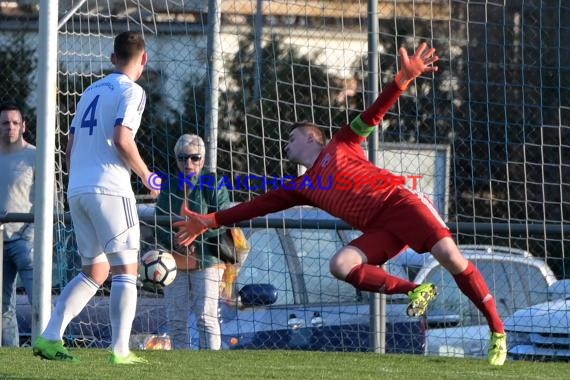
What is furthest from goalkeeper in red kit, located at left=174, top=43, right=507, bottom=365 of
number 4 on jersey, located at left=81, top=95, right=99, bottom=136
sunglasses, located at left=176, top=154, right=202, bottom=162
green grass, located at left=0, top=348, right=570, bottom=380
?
sunglasses, located at left=176, top=154, right=202, bottom=162

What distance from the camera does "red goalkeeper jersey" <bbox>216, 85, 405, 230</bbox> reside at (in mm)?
8234

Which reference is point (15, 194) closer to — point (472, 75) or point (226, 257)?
point (226, 257)

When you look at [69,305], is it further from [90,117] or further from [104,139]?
[90,117]

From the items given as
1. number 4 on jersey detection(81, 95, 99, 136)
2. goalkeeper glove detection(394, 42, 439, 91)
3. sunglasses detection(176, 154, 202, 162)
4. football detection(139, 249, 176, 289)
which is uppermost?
goalkeeper glove detection(394, 42, 439, 91)

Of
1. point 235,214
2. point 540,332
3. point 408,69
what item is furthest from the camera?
point 540,332

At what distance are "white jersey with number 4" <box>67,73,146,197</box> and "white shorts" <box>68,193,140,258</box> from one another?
0.04 m

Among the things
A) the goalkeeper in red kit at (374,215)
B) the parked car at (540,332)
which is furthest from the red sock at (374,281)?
the parked car at (540,332)

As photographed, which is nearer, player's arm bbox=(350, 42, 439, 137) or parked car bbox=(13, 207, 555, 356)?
player's arm bbox=(350, 42, 439, 137)

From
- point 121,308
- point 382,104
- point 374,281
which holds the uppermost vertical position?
point 382,104

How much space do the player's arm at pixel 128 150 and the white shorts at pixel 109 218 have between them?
0.66 feet

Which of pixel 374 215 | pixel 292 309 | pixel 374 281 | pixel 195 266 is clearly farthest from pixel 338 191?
pixel 292 309

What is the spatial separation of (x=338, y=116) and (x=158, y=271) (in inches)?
128

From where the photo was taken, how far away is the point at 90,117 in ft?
24.5

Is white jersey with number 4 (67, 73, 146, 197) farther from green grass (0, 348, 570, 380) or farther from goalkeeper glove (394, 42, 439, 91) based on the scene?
goalkeeper glove (394, 42, 439, 91)
